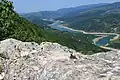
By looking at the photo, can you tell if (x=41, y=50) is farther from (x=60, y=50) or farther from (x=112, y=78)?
(x=112, y=78)

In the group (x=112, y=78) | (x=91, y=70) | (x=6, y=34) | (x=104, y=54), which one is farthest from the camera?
(x=6, y=34)

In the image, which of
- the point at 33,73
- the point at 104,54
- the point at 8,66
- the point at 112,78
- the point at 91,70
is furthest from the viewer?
the point at 104,54

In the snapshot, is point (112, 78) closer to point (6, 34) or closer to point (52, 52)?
point (52, 52)

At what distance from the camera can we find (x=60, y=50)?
17375 mm

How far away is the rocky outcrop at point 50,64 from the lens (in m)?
14.5

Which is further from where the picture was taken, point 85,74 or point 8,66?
point 8,66

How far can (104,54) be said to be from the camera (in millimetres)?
18219

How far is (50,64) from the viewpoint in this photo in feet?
50.9

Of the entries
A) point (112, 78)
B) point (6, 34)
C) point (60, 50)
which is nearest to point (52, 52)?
point (60, 50)

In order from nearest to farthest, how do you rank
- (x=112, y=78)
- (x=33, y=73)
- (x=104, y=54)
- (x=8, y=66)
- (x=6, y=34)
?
(x=112, y=78) → (x=33, y=73) → (x=8, y=66) → (x=104, y=54) → (x=6, y=34)

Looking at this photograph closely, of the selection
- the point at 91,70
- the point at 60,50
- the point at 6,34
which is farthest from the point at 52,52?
the point at 6,34

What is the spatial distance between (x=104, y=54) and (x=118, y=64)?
9.48 feet

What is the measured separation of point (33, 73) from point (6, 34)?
1409 cm

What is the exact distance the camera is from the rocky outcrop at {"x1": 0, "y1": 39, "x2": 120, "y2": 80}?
1449cm
